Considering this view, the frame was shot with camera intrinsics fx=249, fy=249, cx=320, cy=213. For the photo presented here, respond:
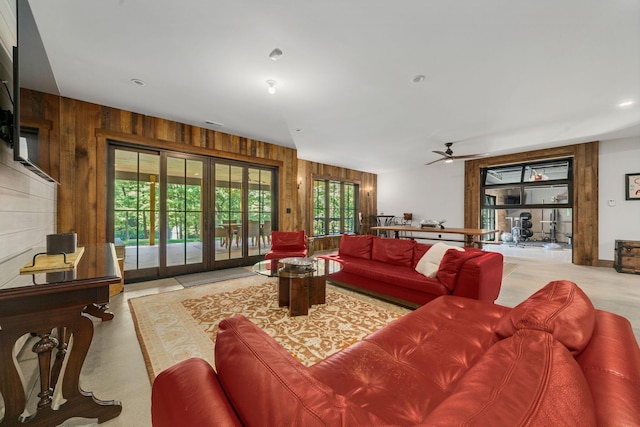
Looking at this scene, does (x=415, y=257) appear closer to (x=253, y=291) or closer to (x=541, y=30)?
(x=253, y=291)

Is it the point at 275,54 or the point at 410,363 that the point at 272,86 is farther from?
the point at 410,363

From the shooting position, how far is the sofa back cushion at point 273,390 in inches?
19.7

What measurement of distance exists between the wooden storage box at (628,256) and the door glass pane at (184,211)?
7.97 m

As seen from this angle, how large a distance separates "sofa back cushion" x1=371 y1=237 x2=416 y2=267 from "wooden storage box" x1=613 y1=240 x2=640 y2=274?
460 centimetres

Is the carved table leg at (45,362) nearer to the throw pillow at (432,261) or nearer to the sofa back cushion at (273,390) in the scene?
the sofa back cushion at (273,390)

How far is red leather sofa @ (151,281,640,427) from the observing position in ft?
1.67

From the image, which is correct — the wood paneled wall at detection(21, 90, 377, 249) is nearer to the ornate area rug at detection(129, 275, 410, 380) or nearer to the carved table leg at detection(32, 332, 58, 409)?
the ornate area rug at detection(129, 275, 410, 380)

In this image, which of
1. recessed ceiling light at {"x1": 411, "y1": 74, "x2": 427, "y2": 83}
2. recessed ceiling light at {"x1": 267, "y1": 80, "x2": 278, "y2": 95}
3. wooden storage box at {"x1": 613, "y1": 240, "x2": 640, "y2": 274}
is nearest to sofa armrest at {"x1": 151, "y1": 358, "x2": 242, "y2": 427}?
recessed ceiling light at {"x1": 267, "y1": 80, "x2": 278, "y2": 95}

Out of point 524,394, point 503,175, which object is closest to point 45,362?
point 524,394

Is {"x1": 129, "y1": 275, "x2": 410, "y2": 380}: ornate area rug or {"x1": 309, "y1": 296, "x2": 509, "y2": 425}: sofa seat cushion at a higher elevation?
{"x1": 309, "y1": 296, "x2": 509, "y2": 425}: sofa seat cushion

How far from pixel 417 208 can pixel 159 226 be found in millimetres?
7404

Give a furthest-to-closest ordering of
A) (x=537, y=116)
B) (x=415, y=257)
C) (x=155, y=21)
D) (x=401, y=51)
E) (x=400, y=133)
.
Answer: (x=400, y=133)
(x=537, y=116)
(x=415, y=257)
(x=401, y=51)
(x=155, y=21)

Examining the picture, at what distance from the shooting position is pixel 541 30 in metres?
2.12

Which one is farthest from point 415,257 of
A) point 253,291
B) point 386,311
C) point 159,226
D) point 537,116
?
point 159,226
